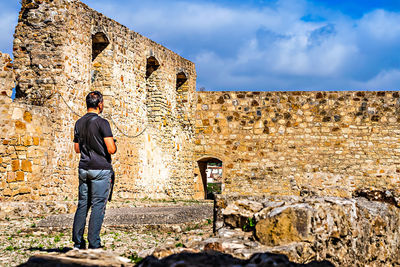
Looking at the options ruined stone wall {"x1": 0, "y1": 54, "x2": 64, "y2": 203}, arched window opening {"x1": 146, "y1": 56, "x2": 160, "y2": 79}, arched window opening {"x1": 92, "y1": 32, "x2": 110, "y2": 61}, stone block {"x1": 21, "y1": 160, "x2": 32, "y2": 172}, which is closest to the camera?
ruined stone wall {"x1": 0, "y1": 54, "x2": 64, "y2": 203}

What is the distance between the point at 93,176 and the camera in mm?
4297

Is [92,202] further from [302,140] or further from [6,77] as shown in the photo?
[302,140]

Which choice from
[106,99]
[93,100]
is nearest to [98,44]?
[106,99]

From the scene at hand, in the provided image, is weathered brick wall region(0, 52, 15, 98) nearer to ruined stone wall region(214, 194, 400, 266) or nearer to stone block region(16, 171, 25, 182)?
stone block region(16, 171, 25, 182)

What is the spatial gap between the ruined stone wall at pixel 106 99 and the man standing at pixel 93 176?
3.59 metres

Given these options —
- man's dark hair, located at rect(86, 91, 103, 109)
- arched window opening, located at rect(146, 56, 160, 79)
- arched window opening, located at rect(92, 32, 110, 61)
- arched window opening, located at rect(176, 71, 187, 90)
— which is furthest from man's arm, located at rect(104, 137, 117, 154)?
arched window opening, located at rect(176, 71, 187, 90)

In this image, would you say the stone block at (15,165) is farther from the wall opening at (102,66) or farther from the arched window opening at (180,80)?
the arched window opening at (180,80)

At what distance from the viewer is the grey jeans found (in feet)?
14.0

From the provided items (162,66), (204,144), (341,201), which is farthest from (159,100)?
(341,201)

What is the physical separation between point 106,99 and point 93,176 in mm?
6375

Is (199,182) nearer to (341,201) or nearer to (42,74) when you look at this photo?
(42,74)

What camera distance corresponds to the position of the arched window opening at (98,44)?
1048cm

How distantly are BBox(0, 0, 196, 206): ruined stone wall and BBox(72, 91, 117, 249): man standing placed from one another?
3593 millimetres

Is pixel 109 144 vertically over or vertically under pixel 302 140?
under
